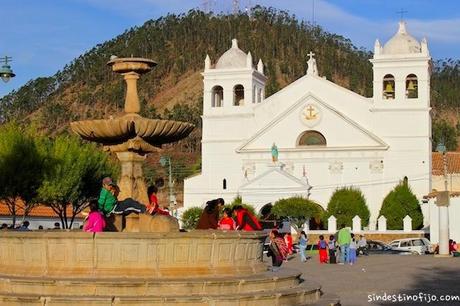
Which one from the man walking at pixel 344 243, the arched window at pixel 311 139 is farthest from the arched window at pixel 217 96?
the man walking at pixel 344 243

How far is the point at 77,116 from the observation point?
423 feet

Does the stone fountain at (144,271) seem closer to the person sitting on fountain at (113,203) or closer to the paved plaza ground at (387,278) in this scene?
the person sitting on fountain at (113,203)

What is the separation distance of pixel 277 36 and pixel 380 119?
80430 mm

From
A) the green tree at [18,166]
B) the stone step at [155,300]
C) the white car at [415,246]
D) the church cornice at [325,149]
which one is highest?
the church cornice at [325,149]

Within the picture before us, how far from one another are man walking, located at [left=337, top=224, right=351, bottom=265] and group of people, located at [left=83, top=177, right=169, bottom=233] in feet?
47.8

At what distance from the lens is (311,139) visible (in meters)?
60.6

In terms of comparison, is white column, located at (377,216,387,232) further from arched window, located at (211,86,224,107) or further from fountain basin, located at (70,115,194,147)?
fountain basin, located at (70,115,194,147)

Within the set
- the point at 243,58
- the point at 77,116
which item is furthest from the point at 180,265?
the point at 77,116

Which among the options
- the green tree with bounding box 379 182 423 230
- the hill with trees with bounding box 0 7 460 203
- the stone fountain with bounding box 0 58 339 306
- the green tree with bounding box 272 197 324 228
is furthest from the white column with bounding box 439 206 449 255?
the hill with trees with bounding box 0 7 460 203

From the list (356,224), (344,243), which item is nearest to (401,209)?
(356,224)

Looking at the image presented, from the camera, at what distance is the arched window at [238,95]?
63041mm

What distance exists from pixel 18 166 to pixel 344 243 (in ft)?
44.1

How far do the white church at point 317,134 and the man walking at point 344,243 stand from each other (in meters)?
27.2

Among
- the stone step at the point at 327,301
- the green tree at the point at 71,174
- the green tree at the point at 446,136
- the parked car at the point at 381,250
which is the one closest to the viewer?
the stone step at the point at 327,301
